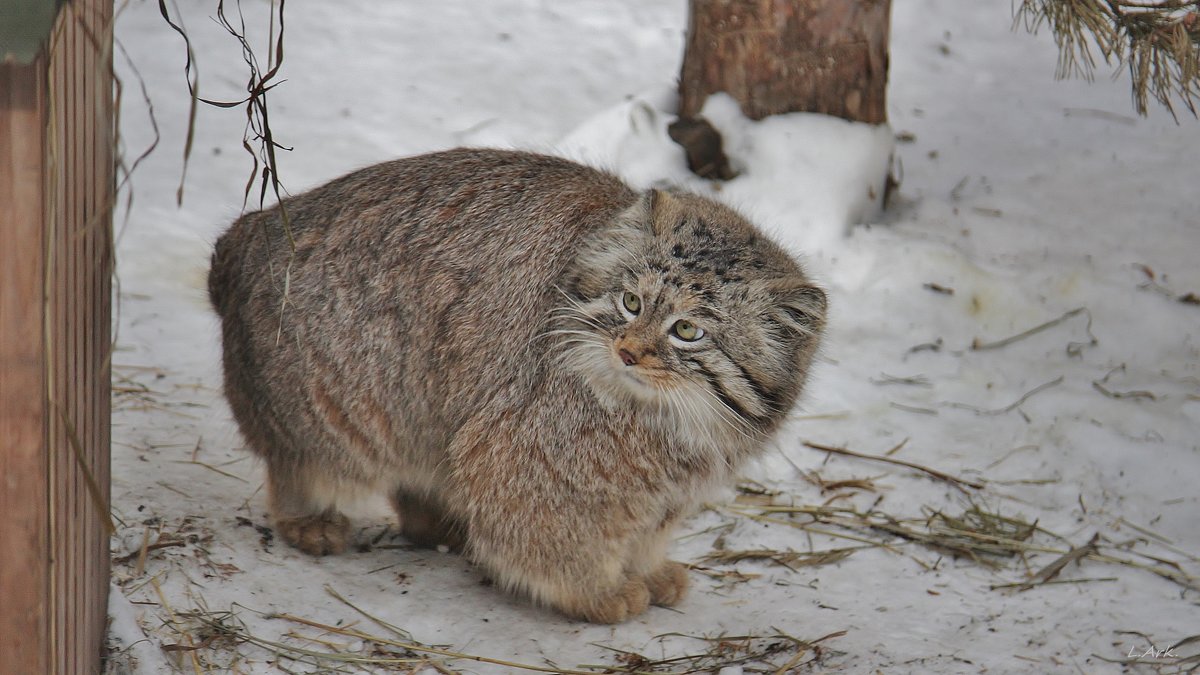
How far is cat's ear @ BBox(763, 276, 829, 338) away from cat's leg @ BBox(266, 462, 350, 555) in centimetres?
145

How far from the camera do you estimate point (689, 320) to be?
314cm

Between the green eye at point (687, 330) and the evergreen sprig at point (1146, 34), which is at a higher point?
the evergreen sprig at point (1146, 34)

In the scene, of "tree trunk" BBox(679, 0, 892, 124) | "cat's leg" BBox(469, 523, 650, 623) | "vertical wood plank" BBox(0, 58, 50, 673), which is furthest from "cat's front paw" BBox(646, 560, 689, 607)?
"tree trunk" BBox(679, 0, 892, 124)

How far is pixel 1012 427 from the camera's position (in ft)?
15.6

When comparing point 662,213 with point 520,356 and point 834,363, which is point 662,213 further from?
point 834,363

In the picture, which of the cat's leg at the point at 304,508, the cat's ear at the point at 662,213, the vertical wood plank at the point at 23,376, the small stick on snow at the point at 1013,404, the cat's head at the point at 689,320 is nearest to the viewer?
the vertical wood plank at the point at 23,376

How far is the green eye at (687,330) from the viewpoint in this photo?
10.3ft

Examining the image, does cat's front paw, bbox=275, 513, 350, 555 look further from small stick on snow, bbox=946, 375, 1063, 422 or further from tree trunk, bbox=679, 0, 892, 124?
tree trunk, bbox=679, 0, 892, 124

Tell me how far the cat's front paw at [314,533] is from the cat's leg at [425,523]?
22 centimetres

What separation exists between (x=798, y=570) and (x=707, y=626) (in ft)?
1.66

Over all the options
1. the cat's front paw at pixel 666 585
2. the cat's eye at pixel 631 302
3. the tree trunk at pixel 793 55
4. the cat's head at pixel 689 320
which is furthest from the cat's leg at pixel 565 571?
the tree trunk at pixel 793 55

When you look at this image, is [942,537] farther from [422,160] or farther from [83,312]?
[83,312]

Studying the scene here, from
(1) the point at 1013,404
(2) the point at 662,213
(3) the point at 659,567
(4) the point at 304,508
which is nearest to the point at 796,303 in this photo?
(2) the point at 662,213

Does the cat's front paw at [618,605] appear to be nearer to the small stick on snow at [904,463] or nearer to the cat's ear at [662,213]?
the cat's ear at [662,213]
